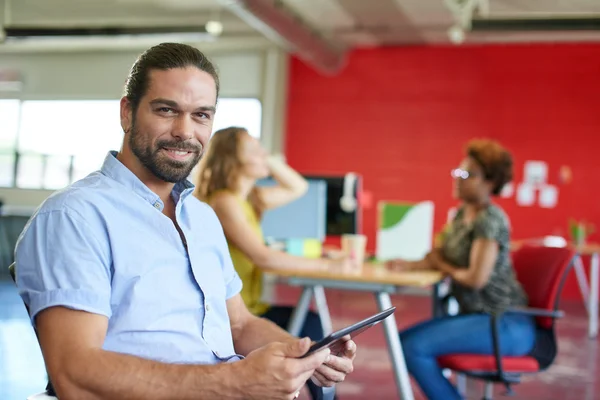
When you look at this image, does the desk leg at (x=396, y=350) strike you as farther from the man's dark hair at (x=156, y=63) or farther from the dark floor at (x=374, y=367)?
the man's dark hair at (x=156, y=63)

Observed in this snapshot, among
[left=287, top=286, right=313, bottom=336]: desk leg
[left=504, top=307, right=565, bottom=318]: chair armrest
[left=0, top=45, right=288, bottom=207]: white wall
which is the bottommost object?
[left=287, top=286, right=313, bottom=336]: desk leg

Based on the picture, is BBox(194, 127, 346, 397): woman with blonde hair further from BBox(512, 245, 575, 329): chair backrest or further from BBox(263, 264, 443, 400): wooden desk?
BBox(512, 245, 575, 329): chair backrest

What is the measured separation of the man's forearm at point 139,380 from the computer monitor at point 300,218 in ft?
10.1

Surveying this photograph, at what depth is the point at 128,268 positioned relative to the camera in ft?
4.57

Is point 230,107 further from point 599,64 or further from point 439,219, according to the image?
Result: point 599,64

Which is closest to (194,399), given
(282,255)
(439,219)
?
(282,255)

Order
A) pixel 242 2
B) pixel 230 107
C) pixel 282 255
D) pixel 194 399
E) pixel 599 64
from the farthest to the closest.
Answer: pixel 230 107, pixel 599 64, pixel 242 2, pixel 282 255, pixel 194 399

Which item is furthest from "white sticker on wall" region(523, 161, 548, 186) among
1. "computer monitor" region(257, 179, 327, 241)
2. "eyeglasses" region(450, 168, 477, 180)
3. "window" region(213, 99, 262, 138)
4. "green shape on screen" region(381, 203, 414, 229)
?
"eyeglasses" region(450, 168, 477, 180)

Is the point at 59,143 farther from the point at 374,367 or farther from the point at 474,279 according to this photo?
the point at 474,279

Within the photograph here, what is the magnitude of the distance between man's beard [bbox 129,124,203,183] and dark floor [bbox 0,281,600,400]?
275 centimetres

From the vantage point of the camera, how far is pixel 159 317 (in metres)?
1.42

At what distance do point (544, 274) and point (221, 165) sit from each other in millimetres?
1414

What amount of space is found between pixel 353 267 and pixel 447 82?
270 inches

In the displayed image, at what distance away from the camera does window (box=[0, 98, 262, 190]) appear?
11531mm
